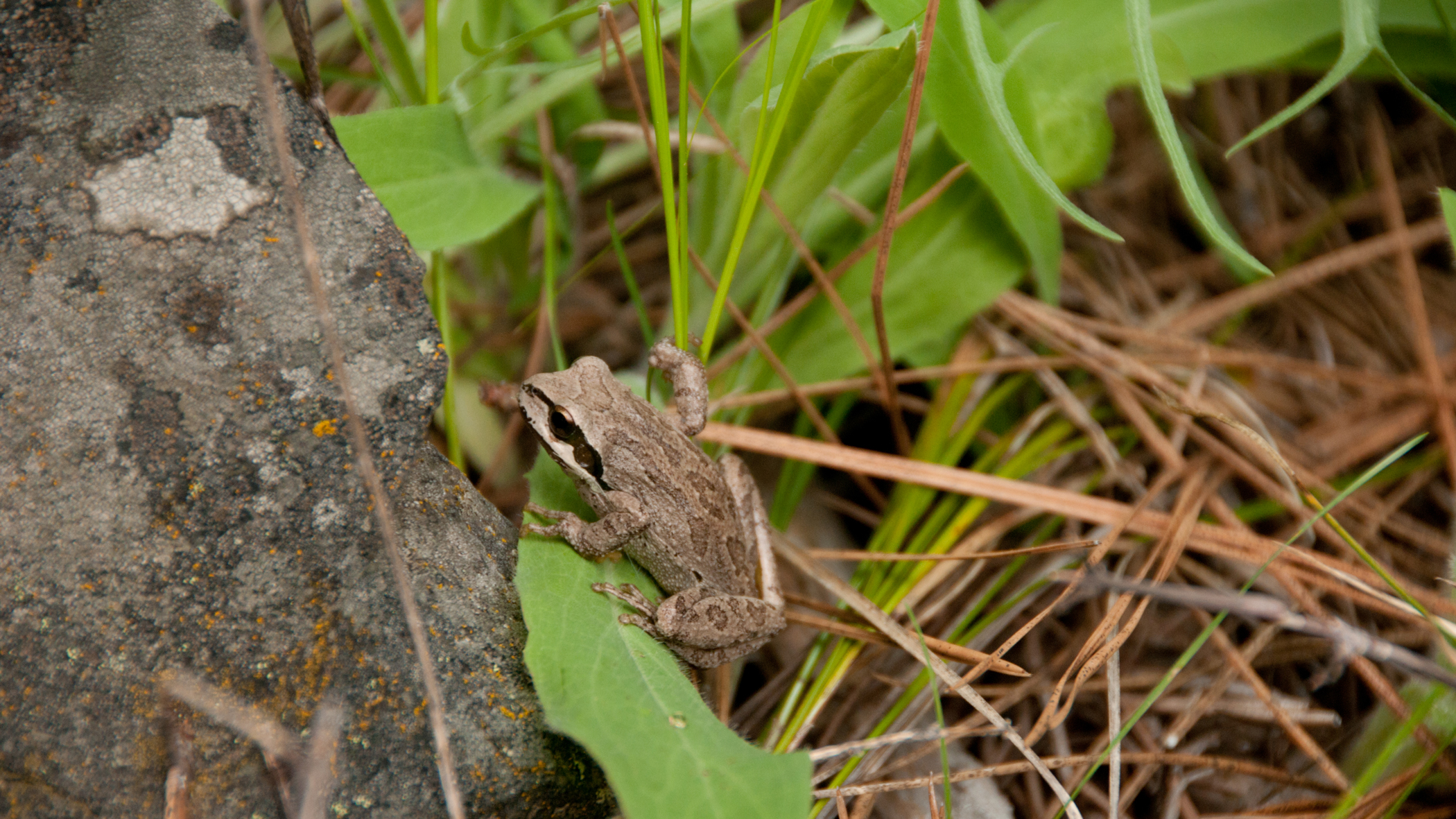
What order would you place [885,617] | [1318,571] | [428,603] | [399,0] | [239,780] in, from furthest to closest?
1. [399,0]
2. [1318,571]
3. [885,617]
4. [428,603]
5. [239,780]

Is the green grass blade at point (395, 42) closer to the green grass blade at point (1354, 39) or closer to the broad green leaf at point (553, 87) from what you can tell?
the broad green leaf at point (553, 87)

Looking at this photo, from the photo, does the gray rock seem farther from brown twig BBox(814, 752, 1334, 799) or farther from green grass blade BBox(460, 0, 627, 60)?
brown twig BBox(814, 752, 1334, 799)

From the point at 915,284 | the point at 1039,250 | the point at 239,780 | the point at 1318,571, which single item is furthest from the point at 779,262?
the point at 239,780

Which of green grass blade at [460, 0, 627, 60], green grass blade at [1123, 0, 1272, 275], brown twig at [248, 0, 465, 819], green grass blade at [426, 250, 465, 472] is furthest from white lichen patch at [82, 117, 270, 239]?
green grass blade at [1123, 0, 1272, 275]

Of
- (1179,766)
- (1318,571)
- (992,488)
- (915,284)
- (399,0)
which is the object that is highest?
(399,0)

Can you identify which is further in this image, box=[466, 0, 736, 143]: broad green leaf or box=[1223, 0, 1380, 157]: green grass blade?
box=[466, 0, 736, 143]: broad green leaf

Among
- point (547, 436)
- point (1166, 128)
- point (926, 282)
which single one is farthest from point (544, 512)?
point (1166, 128)

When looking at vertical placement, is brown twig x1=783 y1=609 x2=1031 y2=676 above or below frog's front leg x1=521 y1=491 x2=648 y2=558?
below

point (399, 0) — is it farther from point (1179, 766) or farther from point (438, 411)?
point (1179, 766)

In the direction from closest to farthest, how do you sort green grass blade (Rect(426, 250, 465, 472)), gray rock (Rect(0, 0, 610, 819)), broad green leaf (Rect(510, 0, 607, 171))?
gray rock (Rect(0, 0, 610, 819)) < green grass blade (Rect(426, 250, 465, 472)) < broad green leaf (Rect(510, 0, 607, 171))
